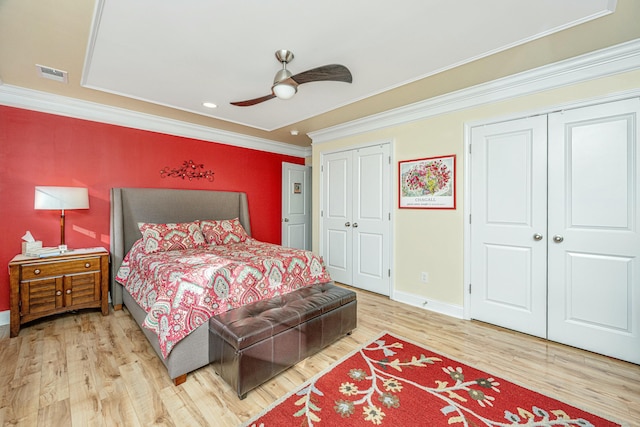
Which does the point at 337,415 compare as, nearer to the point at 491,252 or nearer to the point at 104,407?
the point at 104,407

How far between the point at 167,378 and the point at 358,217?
288 cm

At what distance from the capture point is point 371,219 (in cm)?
388

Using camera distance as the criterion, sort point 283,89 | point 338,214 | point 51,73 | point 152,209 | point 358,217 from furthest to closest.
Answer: point 338,214, point 358,217, point 152,209, point 51,73, point 283,89

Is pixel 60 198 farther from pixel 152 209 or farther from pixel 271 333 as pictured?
pixel 271 333

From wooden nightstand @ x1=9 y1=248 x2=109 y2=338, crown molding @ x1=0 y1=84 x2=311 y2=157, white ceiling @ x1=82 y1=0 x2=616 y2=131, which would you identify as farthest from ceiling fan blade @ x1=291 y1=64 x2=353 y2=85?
wooden nightstand @ x1=9 y1=248 x2=109 y2=338

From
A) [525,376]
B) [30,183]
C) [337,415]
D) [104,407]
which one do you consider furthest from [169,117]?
[525,376]

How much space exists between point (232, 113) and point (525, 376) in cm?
397

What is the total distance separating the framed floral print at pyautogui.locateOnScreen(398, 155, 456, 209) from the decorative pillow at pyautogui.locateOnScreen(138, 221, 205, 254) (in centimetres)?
268

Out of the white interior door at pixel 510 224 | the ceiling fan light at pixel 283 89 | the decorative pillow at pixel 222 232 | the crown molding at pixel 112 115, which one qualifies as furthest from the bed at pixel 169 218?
the white interior door at pixel 510 224

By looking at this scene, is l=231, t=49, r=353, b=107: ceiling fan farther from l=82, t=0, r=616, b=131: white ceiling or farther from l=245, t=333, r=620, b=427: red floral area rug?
l=245, t=333, r=620, b=427: red floral area rug

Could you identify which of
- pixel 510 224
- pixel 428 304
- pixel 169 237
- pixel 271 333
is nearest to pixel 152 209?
pixel 169 237

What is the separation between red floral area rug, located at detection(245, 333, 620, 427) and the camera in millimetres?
1581

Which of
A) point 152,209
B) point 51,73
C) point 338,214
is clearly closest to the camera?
point 51,73

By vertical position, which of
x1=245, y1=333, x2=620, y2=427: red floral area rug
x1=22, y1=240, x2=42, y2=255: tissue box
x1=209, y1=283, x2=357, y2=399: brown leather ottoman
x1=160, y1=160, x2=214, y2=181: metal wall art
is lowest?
x1=245, y1=333, x2=620, y2=427: red floral area rug
